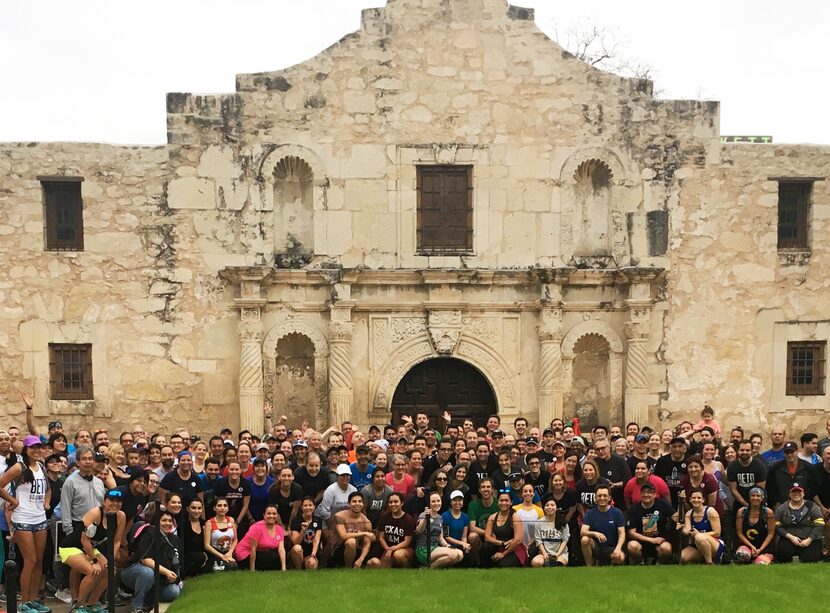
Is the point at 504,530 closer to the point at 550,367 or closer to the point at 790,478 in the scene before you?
the point at 790,478

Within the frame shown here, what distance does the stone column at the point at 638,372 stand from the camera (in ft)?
51.5

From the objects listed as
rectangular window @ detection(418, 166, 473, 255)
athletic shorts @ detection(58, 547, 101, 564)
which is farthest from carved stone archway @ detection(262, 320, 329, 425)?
athletic shorts @ detection(58, 547, 101, 564)

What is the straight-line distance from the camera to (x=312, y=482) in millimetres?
10695

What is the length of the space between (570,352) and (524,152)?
375 centimetres

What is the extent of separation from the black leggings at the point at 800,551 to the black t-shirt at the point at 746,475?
75 cm

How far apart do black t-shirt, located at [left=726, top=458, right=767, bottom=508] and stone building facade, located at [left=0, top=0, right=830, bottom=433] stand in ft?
15.8

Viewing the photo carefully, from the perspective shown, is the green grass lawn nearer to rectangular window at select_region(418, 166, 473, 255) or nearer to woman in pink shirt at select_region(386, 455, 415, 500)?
woman in pink shirt at select_region(386, 455, 415, 500)

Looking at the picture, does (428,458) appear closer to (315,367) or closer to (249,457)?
(249,457)

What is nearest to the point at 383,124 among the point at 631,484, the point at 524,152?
the point at 524,152

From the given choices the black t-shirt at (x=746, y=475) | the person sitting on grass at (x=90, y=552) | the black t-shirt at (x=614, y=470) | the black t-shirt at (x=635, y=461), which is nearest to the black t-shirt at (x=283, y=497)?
the person sitting on grass at (x=90, y=552)

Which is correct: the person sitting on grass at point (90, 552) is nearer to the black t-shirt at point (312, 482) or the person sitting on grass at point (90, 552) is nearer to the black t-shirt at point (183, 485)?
the black t-shirt at point (183, 485)

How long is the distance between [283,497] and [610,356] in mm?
7810

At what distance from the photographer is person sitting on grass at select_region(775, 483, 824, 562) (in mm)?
10227

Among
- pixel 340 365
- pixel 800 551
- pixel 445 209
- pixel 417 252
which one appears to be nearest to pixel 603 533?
pixel 800 551
